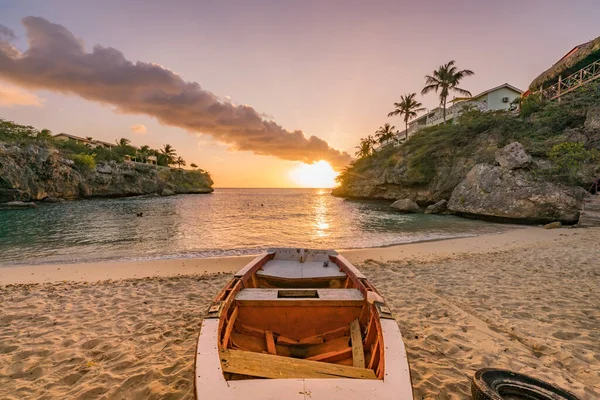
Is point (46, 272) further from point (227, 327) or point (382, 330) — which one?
point (382, 330)

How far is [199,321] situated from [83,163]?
70503 mm

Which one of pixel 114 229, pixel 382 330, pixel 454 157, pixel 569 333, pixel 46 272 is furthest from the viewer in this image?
pixel 454 157

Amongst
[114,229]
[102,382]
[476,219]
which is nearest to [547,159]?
[476,219]

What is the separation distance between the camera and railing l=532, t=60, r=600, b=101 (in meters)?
26.4

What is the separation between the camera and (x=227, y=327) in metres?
3.40

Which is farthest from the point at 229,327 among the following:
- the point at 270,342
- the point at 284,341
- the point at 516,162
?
the point at 516,162

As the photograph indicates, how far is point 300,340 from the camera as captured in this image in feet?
13.1

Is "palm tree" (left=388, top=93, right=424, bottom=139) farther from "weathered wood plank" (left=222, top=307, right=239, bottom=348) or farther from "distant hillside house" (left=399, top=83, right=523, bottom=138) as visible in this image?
"weathered wood plank" (left=222, top=307, right=239, bottom=348)

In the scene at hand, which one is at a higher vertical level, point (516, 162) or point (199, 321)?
point (516, 162)

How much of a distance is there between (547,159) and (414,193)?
18.9 metres

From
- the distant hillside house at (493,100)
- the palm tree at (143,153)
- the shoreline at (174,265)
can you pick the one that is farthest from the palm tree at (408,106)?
the palm tree at (143,153)

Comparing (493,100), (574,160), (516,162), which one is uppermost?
(493,100)

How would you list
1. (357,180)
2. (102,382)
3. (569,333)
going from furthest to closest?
(357,180), (569,333), (102,382)

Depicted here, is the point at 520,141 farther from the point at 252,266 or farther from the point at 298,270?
the point at 252,266
